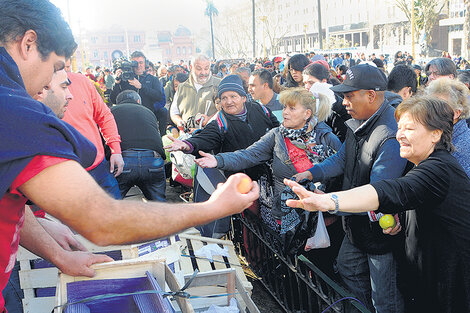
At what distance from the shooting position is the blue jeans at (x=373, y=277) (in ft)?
9.70

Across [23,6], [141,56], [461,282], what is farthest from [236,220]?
[141,56]

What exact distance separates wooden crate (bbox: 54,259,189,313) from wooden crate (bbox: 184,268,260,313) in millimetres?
472

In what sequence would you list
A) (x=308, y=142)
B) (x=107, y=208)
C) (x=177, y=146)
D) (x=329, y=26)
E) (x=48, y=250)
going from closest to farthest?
(x=107, y=208)
(x=48, y=250)
(x=308, y=142)
(x=177, y=146)
(x=329, y=26)

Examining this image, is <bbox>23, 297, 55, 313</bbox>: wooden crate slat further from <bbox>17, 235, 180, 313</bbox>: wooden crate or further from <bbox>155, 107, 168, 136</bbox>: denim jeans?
<bbox>155, 107, 168, 136</bbox>: denim jeans

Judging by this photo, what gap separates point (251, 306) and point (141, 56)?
6537 millimetres

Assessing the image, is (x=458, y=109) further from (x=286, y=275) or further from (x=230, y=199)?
(x=230, y=199)

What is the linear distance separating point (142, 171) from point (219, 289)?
2.44m

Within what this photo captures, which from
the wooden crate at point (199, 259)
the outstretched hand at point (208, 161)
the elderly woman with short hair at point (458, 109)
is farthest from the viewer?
the outstretched hand at point (208, 161)

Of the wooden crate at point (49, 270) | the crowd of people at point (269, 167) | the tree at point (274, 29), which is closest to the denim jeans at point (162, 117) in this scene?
the crowd of people at point (269, 167)

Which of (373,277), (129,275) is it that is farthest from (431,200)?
(129,275)

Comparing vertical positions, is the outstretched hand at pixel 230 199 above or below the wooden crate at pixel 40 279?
above

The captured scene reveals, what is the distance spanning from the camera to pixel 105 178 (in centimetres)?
427

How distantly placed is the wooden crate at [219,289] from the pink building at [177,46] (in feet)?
453

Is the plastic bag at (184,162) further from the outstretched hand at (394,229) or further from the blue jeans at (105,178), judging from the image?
the outstretched hand at (394,229)
